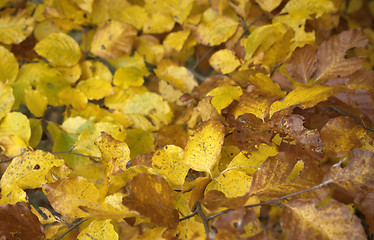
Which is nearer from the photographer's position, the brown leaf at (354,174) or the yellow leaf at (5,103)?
the brown leaf at (354,174)

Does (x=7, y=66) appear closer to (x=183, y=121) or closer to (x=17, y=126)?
(x=17, y=126)

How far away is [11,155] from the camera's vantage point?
58 centimetres

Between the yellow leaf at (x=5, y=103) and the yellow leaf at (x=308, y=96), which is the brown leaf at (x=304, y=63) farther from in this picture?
the yellow leaf at (x=5, y=103)

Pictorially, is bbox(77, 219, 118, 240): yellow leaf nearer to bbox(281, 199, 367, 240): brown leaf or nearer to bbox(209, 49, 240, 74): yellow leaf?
bbox(281, 199, 367, 240): brown leaf

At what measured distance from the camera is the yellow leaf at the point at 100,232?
0.41m

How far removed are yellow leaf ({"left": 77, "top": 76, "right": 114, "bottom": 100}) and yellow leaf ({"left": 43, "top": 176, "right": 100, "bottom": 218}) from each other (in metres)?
0.33

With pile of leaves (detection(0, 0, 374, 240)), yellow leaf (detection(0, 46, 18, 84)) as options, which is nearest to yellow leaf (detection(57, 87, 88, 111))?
pile of leaves (detection(0, 0, 374, 240))

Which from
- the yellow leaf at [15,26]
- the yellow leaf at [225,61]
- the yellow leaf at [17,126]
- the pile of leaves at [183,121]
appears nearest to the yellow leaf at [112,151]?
the pile of leaves at [183,121]

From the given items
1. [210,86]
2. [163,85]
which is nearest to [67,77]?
[163,85]

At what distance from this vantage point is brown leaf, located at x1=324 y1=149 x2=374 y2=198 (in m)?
0.36

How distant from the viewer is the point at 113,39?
74cm

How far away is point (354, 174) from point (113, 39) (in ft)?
1.95

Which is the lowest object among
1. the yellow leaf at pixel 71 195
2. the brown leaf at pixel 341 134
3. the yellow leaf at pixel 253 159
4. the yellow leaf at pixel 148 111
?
the yellow leaf at pixel 148 111

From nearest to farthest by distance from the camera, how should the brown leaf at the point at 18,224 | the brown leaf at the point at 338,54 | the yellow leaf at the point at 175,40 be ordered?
the brown leaf at the point at 18,224 < the brown leaf at the point at 338,54 < the yellow leaf at the point at 175,40
